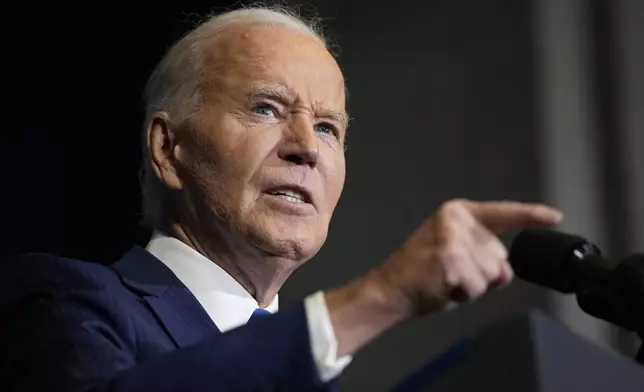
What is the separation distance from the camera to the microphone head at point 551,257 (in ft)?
2.33

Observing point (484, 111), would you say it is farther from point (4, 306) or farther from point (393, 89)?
point (4, 306)

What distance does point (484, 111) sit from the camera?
73.7 inches

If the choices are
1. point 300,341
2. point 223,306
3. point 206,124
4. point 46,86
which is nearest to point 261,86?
point 206,124

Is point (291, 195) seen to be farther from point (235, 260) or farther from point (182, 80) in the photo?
point (182, 80)

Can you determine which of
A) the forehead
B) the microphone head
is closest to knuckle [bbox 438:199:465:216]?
the microphone head

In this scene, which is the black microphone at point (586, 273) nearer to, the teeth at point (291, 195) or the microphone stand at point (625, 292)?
the microphone stand at point (625, 292)

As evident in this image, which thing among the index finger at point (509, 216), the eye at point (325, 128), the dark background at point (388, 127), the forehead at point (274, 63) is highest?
the forehead at point (274, 63)

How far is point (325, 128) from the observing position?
1.16 metres

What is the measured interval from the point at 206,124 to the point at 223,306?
0.23m

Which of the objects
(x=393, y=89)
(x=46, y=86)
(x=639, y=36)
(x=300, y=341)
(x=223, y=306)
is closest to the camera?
(x=300, y=341)

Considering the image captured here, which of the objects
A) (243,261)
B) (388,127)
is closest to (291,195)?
(243,261)

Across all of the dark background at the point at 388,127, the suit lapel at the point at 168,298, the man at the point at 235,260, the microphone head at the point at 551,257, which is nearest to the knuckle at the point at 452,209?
the man at the point at 235,260

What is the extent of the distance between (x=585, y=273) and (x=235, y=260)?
50cm

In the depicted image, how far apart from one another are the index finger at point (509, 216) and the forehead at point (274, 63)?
502 millimetres
